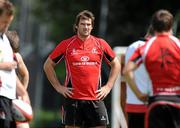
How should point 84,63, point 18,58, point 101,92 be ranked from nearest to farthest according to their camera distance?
point 18,58, point 84,63, point 101,92

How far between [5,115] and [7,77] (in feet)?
1.53

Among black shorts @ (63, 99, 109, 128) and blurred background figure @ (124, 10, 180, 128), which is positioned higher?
blurred background figure @ (124, 10, 180, 128)

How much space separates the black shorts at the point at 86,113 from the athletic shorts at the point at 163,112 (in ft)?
8.80

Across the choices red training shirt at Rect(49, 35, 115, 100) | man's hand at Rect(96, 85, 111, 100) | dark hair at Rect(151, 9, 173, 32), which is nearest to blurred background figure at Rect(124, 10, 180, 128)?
dark hair at Rect(151, 9, 173, 32)

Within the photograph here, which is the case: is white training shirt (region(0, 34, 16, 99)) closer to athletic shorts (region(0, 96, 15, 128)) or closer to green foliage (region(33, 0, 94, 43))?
athletic shorts (region(0, 96, 15, 128))

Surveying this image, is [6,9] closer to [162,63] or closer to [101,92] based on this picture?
[162,63]

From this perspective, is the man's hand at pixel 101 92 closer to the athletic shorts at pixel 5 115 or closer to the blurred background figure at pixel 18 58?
the blurred background figure at pixel 18 58

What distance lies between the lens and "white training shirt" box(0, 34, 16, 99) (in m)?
12.5

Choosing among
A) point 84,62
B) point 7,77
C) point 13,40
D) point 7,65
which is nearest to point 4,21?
point 7,65

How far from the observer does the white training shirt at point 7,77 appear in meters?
12.5

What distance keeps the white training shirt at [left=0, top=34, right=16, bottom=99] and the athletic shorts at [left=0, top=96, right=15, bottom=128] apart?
0.26ft

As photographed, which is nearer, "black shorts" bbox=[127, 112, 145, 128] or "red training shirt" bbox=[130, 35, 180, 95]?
"red training shirt" bbox=[130, 35, 180, 95]

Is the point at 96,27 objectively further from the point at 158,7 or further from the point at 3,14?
the point at 3,14

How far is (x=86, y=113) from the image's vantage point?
14.9 meters
